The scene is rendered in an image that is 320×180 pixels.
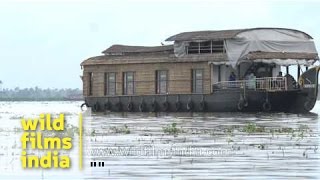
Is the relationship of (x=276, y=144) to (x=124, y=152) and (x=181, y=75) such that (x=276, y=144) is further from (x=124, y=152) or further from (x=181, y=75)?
(x=181, y=75)

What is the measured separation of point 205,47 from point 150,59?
3.14 meters

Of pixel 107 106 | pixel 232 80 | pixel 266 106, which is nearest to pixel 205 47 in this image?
pixel 232 80

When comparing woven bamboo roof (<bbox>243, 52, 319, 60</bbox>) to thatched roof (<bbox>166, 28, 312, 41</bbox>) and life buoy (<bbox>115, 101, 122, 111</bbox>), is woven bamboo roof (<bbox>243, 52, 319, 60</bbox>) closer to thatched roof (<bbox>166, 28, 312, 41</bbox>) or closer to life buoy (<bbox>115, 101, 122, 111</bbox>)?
thatched roof (<bbox>166, 28, 312, 41</bbox>)

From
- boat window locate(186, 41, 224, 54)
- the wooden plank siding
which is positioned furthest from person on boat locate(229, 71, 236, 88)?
boat window locate(186, 41, 224, 54)

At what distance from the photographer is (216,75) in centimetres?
4059

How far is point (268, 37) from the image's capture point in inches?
1558

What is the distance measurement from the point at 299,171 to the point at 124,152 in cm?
402

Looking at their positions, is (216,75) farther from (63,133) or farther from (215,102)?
(63,133)

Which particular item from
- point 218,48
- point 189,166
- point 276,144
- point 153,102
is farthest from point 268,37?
point 189,166

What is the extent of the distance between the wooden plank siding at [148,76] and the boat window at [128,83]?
17cm

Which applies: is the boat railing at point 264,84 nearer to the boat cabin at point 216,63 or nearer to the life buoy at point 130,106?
the boat cabin at point 216,63

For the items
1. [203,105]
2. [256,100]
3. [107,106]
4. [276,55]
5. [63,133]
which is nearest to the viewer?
[63,133]

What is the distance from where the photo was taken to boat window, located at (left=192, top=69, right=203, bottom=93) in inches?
1587

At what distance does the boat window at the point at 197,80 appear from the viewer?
132 feet
